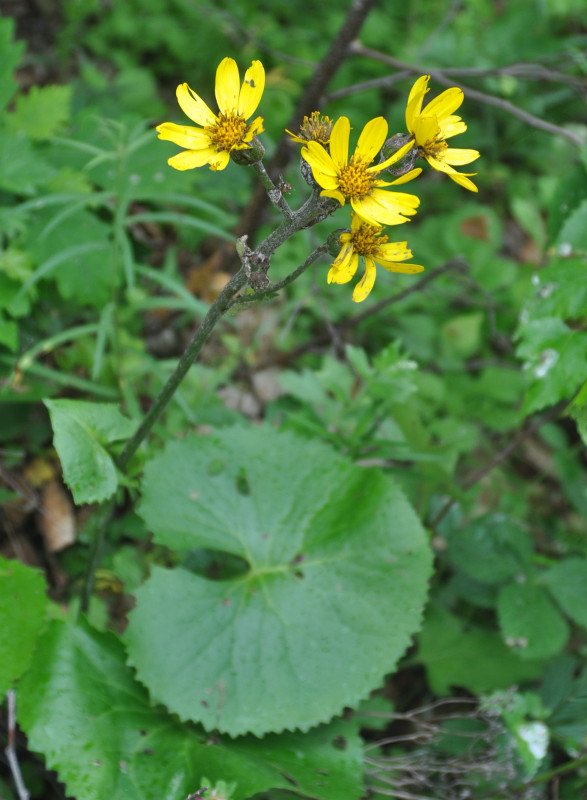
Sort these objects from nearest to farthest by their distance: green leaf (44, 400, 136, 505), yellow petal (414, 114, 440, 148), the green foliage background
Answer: yellow petal (414, 114, 440, 148)
green leaf (44, 400, 136, 505)
the green foliage background

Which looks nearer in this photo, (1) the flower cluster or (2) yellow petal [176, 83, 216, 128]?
(1) the flower cluster

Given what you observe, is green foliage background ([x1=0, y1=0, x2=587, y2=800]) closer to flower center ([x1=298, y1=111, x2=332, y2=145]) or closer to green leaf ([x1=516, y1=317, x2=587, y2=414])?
green leaf ([x1=516, y1=317, x2=587, y2=414])

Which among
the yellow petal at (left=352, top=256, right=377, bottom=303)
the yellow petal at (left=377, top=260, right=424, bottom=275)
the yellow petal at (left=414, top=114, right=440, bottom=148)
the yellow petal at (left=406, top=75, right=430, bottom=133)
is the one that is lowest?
the yellow petal at (left=352, top=256, right=377, bottom=303)

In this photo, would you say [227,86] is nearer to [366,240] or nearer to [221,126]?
[221,126]

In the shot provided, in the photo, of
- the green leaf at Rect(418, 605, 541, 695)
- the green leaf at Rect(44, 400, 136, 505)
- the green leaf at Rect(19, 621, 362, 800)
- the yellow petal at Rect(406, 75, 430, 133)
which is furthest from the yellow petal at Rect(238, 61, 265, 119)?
the green leaf at Rect(418, 605, 541, 695)

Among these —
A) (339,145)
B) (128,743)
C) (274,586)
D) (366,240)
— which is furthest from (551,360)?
(128,743)

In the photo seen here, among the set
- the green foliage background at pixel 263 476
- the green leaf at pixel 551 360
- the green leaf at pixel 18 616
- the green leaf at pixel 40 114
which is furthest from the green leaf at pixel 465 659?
the green leaf at pixel 40 114

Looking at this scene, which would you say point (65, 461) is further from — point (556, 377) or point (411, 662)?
point (411, 662)
